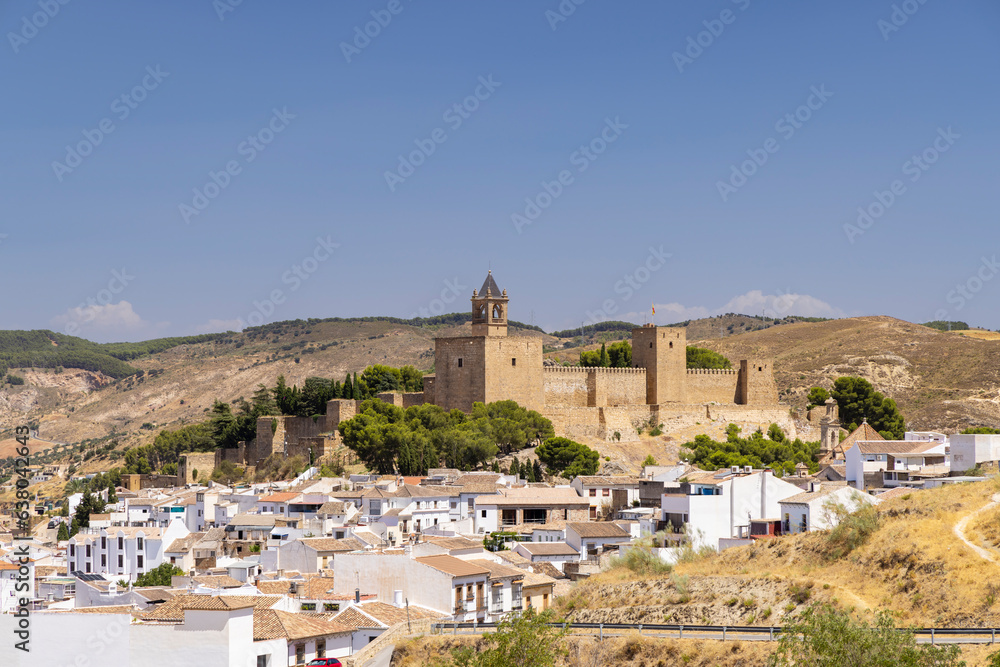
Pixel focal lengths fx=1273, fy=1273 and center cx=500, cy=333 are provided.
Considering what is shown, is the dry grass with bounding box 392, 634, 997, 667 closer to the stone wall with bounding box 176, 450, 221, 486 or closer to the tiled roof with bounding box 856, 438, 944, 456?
the tiled roof with bounding box 856, 438, 944, 456

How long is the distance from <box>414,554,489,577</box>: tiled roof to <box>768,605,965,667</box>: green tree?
809 centimetres

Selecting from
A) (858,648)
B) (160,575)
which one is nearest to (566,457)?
(160,575)

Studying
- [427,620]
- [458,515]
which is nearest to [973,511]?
[427,620]

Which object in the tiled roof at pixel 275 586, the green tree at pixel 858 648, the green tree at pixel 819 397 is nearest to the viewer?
the green tree at pixel 858 648

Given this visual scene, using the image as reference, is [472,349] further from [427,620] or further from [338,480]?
[427,620]

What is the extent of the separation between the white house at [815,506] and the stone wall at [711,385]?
23.1m

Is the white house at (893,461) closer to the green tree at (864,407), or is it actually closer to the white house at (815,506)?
the white house at (815,506)

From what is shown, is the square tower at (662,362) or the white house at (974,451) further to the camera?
the square tower at (662,362)

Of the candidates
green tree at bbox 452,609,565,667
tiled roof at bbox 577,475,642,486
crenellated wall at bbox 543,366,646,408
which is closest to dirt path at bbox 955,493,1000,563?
green tree at bbox 452,609,565,667

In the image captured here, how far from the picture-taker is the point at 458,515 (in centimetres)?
3228

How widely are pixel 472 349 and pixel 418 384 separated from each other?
729 cm

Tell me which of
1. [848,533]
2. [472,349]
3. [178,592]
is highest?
[472,349]

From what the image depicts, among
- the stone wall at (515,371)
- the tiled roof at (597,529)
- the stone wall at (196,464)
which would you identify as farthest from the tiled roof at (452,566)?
the stone wall at (196,464)

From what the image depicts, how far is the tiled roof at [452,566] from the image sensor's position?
68.3ft
